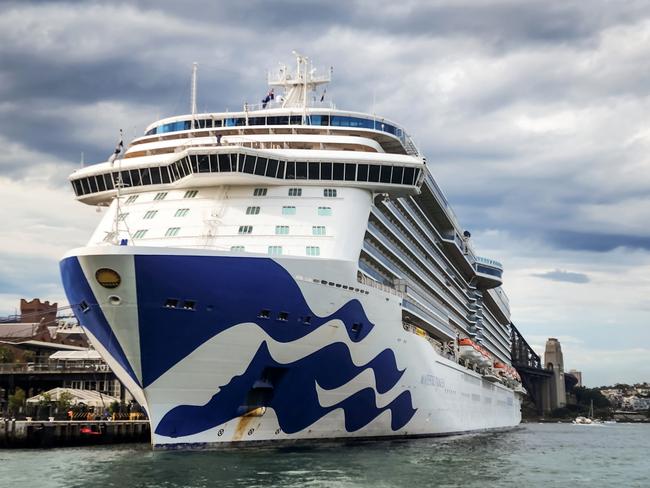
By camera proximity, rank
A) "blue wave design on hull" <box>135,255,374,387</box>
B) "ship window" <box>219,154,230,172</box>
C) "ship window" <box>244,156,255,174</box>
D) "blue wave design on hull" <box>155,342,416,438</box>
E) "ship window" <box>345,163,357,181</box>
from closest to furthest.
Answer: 1. "blue wave design on hull" <box>135,255,374,387</box>
2. "blue wave design on hull" <box>155,342,416,438</box>
3. "ship window" <box>219,154,230,172</box>
4. "ship window" <box>244,156,255,174</box>
5. "ship window" <box>345,163,357,181</box>

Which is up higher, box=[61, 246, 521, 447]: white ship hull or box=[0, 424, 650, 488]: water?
box=[61, 246, 521, 447]: white ship hull

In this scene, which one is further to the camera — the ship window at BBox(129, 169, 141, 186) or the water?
the ship window at BBox(129, 169, 141, 186)

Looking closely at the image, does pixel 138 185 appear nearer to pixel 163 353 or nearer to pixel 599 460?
pixel 163 353

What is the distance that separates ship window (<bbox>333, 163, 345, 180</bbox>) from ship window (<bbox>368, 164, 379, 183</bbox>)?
0.98m

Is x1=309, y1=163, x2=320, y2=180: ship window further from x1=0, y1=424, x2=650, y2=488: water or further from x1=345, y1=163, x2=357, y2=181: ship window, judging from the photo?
x1=0, y1=424, x2=650, y2=488: water

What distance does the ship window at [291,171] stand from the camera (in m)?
27.0

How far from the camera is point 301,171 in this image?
2711 cm

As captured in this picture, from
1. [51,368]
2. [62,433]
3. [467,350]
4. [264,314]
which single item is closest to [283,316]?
[264,314]

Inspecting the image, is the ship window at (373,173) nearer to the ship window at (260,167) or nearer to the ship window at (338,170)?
the ship window at (338,170)

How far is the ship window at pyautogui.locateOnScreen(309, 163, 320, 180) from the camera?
27156 mm

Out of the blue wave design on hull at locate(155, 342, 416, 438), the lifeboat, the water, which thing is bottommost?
the water

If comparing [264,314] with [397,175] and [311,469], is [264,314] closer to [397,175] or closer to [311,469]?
[311,469]

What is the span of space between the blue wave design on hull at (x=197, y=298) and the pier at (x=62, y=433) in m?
10.7

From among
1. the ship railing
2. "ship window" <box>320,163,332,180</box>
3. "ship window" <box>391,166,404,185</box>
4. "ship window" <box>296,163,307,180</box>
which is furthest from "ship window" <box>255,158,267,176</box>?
the ship railing
